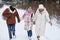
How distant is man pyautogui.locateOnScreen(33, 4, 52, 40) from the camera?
1.73 meters

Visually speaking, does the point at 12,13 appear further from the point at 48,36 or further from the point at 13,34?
the point at 48,36

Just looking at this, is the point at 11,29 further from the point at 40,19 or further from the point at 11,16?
the point at 40,19

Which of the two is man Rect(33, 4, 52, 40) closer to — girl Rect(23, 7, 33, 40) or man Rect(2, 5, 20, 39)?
girl Rect(23, 7, 33, 40)

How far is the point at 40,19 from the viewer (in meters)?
1.76

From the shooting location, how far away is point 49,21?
68.4 inches

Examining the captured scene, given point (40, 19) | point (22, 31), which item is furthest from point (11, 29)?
point (40, 19)

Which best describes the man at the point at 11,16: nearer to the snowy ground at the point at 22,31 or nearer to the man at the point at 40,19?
the snowy ground at the point at 22,31

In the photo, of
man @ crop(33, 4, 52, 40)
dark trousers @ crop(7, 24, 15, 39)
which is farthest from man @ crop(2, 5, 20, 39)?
man @ crop(33, 4, 52, 40)

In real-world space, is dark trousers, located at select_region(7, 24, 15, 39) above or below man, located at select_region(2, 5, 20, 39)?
below

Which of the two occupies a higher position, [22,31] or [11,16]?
[11,16]

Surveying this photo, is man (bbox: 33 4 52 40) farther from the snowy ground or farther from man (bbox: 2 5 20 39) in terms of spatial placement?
man (bbox: 2 5 20 39)

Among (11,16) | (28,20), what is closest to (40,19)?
(28,20)

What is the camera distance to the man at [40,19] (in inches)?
68.0

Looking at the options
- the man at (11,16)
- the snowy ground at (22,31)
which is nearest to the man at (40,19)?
the snowy ground at (22,31)
